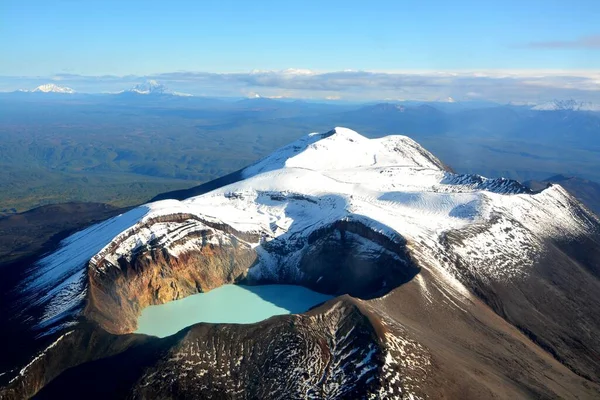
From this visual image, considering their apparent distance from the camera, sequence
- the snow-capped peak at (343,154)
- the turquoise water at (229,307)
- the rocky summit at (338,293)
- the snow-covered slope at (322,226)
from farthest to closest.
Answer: the snow-capped peak at (343,154) → the snow-covered slope at (322,226) → the turquoise water at (229,307) → the rocky summit at (338,293)

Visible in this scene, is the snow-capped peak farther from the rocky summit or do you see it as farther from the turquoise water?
the turquoise water

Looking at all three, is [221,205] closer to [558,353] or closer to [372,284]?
[372,284]

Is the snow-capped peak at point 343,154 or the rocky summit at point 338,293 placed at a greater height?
the snow-capped peak at point 343,154

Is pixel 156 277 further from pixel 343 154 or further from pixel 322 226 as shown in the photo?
pixel 343 154

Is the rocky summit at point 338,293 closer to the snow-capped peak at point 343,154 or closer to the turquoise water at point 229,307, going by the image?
the turquoise water at point 229,307

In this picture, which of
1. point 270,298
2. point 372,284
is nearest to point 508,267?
point 372,284

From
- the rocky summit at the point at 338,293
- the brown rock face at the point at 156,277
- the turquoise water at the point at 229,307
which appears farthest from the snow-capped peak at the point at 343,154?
the turquoise water at the point at 229,307

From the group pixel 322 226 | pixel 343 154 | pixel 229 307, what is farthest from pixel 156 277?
pixel 343 154
